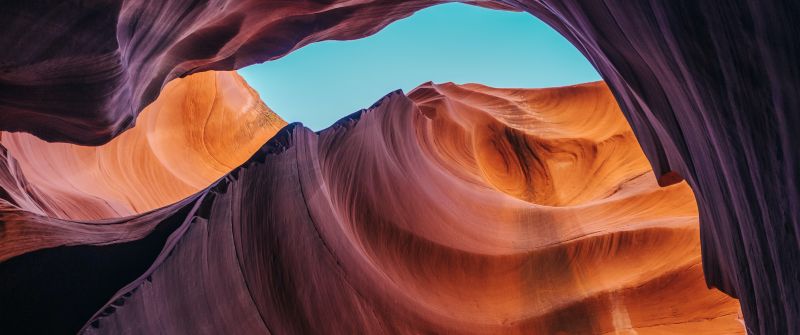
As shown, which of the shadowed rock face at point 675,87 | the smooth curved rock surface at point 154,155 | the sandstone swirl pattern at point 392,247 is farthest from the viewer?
the smooth curved rock surface at point 154,155

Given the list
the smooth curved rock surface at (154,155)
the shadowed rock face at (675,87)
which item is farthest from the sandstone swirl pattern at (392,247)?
the shadowed rock face at (675,87)

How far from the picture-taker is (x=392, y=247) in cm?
561

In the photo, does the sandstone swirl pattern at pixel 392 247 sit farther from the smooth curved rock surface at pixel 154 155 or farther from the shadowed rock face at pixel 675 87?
the shadowed rock face at pixel 675 87

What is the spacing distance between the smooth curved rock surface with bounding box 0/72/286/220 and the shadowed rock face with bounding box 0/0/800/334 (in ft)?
3.51

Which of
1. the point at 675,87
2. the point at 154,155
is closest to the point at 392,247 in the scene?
the point at 675,87

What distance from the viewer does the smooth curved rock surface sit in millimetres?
5773

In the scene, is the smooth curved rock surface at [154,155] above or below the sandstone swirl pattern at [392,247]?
above

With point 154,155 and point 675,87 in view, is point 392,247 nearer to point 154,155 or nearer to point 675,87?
point 675,87

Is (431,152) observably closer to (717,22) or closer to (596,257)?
(596,257)

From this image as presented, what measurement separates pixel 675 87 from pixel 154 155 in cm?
903

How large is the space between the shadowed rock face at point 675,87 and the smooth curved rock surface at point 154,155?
1.07m

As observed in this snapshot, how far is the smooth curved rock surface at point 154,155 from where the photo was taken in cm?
577

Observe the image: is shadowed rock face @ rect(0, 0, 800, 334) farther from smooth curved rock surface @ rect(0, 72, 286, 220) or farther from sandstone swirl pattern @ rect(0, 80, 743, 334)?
smooth curved rock surface @ rect(0, 72, 286, 220)

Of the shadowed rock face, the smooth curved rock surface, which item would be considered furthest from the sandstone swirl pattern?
the shadowed rock face
